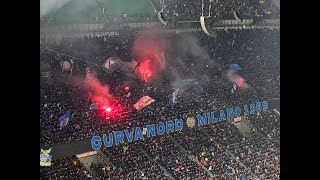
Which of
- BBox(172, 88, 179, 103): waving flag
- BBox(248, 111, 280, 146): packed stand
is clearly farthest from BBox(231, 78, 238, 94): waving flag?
BBox(172, 88, 179, 103): waving flag

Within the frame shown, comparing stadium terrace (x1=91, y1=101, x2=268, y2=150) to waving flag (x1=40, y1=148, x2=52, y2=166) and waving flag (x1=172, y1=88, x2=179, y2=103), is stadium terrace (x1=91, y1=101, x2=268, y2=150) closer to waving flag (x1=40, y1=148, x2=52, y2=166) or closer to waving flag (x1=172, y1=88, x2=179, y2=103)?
waving flag (x1=172, y1=88, x2=179, y2=103)

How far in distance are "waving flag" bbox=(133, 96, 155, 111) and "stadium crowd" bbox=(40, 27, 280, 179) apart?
0.07 m

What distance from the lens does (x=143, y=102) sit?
23.0ft

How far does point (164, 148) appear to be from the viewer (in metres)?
7.22

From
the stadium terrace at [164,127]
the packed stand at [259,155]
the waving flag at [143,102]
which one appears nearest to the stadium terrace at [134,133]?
the stadium terrace at [164,127]

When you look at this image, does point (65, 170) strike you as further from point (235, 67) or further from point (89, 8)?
point (235, 67)

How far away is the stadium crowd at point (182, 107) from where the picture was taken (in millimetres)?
6059

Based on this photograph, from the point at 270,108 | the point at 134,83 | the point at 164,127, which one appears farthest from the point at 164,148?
the point at 270,108

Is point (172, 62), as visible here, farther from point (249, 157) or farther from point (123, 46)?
point (249, 157)

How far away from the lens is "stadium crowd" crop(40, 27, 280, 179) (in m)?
6.06

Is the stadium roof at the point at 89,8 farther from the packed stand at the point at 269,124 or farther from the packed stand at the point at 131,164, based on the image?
the packed stand at the point at 269,124

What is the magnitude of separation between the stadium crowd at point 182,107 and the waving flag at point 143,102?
0.21 feet

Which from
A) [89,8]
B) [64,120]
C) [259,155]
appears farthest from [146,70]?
[259,155]
